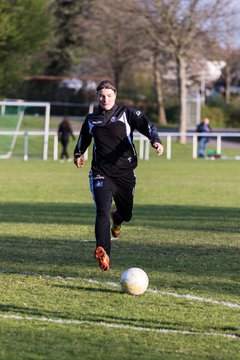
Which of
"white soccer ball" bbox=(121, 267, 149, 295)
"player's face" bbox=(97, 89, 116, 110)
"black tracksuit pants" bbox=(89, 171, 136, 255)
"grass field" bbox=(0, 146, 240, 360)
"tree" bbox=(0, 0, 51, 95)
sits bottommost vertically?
"grass field" bbox=(0, 146, 240, 360)

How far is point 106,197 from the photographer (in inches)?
364

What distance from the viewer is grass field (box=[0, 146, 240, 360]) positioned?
6.23 m

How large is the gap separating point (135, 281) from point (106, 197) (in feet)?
5.22

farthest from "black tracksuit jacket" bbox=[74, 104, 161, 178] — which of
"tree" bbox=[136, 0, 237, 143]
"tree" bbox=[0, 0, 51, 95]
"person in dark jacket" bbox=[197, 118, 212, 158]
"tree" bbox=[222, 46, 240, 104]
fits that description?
"tree" bbox=[222, 46, 240, 104]

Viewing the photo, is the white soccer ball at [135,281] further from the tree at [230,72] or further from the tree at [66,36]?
the tree at [230,72]

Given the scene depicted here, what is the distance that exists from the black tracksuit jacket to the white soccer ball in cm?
177

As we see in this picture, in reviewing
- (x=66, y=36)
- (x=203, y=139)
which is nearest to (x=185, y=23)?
(x=203, y=139)

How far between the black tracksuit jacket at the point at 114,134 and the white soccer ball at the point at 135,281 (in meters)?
1.77

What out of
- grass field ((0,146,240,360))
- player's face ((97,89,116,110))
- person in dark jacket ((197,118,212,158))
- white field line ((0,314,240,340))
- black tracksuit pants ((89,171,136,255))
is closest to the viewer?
grass field ((0,146,240,360))

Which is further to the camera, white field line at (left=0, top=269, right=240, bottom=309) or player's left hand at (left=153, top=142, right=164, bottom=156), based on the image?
player's left hand at (left=153, top=142, right=164, bottom=156)

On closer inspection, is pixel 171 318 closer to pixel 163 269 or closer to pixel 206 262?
pixel 163 269

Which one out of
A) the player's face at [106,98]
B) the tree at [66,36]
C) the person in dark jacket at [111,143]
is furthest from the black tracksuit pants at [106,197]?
the tree at [66,36]

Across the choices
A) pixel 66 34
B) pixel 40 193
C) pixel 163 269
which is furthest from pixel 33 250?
pixel 66 34

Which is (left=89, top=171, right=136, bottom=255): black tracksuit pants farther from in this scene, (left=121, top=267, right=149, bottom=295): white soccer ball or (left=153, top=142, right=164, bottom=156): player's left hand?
(left=121, top=267, right=149, bottom=295): white soccer ball
